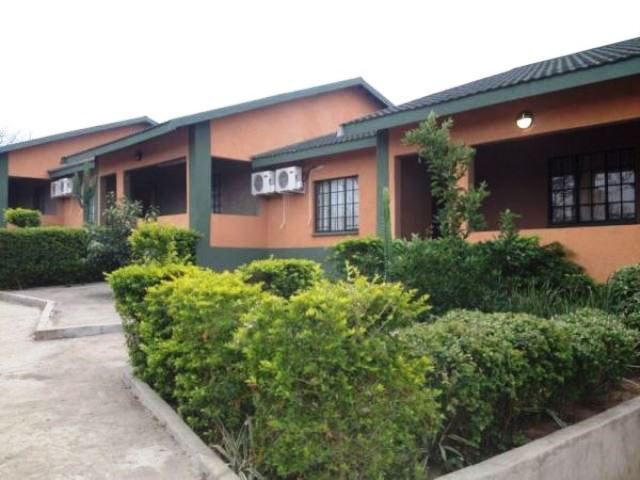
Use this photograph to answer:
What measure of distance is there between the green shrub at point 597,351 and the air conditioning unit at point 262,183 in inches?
431

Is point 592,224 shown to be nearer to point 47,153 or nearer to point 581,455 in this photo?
point 581,455

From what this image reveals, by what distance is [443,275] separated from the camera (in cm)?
708

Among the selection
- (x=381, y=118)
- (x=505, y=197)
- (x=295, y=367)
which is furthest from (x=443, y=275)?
(x=505, y=197)

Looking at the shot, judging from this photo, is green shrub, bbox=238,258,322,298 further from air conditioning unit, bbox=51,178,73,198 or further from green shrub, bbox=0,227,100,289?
air conditioning unit, bbox=51,178,73,198

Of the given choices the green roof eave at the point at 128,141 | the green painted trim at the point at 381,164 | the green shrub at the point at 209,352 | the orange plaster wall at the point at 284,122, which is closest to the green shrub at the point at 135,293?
the green shrub at the point at 209,352

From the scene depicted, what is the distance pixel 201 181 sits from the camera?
15.3 metres

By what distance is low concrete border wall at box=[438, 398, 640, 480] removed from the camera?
3713 millimetres

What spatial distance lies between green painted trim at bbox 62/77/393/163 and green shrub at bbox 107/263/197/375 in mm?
8877

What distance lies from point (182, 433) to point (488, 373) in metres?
2.20

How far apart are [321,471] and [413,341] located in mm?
1121

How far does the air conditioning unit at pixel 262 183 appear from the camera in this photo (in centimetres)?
1580

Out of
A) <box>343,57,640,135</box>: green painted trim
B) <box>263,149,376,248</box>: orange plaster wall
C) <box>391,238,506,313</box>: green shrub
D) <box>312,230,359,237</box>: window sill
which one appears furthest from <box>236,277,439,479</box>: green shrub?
<box>312,230,359,237</box>: window sill

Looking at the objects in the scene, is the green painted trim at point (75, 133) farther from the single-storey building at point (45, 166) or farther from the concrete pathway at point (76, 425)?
the concrete pathway at point (76, 425)

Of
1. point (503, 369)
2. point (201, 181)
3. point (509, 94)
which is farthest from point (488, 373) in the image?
point (201, 181)
